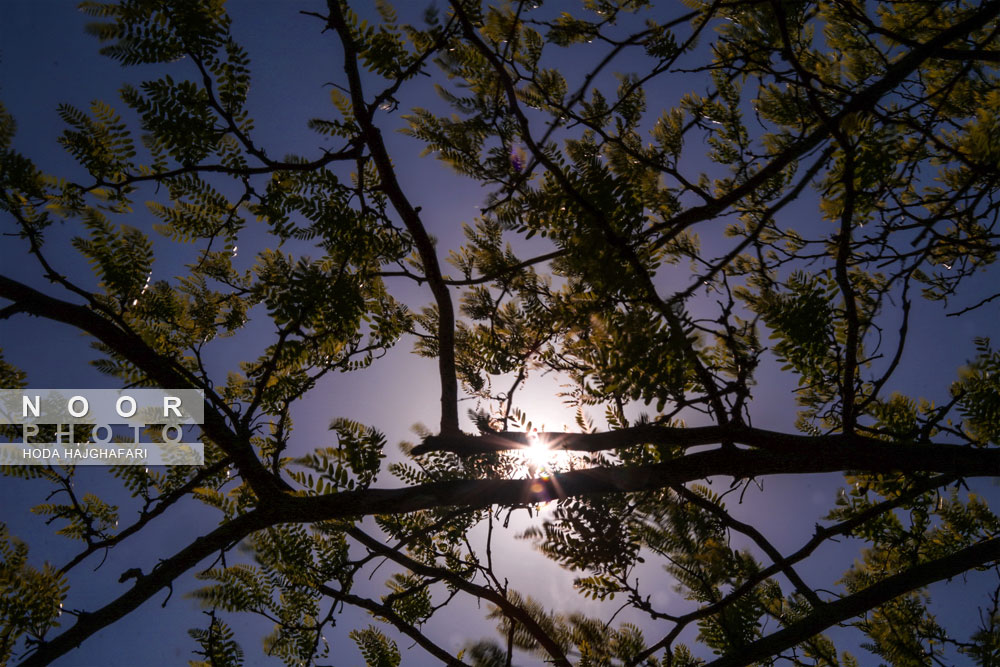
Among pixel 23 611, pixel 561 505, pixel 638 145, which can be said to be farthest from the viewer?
pixel 638 145

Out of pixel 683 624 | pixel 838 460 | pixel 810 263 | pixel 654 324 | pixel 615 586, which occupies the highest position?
pixel 810 263

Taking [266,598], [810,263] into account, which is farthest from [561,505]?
[266,598]

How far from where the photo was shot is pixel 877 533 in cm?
199

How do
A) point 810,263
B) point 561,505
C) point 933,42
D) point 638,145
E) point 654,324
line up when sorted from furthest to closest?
point 638,145 < point 810,263 < point 561,505 < point 933,42 < point 654,324

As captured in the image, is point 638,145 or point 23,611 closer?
point 23,611

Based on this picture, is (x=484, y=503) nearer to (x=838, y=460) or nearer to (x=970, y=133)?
(x=838, y=460)

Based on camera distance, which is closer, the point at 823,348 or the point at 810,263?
the point at 823,348

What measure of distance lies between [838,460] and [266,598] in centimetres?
204

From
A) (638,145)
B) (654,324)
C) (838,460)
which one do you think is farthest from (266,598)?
(638,145)

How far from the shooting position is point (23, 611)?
5.76 ft

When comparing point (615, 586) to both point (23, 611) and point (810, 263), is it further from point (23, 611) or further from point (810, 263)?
point (23, 611)

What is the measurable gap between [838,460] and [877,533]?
26.8 inches

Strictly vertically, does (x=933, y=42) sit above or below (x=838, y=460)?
above

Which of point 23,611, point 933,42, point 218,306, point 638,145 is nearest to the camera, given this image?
point 933,42
